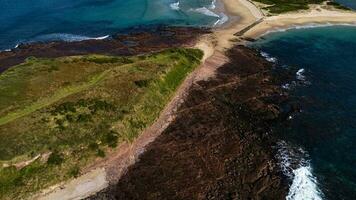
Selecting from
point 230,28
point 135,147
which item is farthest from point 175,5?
point 135,147

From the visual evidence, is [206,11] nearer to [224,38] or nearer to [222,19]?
[222,19]

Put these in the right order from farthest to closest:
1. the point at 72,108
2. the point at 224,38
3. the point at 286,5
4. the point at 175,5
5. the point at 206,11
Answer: the point at 175,5 < the point at 286,5 < the point at 206,11 < the point at 224,38 < the point at 72,108

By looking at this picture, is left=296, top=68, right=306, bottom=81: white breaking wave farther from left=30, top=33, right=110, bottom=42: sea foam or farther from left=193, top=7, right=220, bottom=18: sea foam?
left=30, top=33, right=110, bottom=42: sea foam

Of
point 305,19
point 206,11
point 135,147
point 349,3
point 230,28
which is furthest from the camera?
point 349,3

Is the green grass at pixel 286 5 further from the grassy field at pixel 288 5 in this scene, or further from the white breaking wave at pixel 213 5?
the white breaking wave at pixel 213 5

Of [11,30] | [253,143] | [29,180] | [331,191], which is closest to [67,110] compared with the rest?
[29,180]

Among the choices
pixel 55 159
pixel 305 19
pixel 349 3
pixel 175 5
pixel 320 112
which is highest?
pixel 175 5

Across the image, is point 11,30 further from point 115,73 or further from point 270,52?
point 270,52

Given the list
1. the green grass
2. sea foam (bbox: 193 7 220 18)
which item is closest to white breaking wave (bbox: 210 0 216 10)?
sea foam (bbox: 193 7 220 18)
